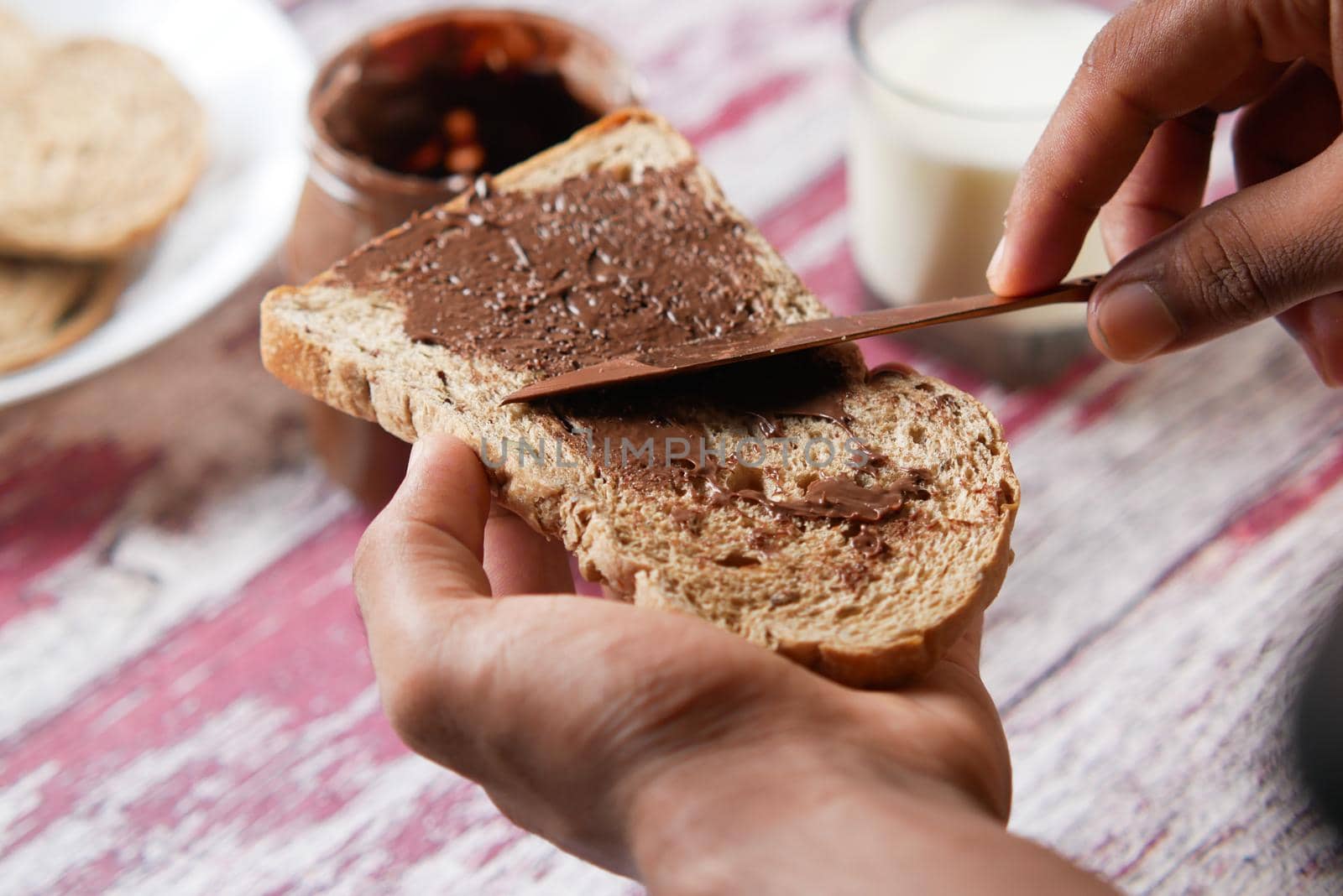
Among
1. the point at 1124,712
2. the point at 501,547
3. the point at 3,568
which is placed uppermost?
the point at 501,547

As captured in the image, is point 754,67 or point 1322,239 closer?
point 1322,239

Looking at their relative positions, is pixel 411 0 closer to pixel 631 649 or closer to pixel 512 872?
pixel 512 872

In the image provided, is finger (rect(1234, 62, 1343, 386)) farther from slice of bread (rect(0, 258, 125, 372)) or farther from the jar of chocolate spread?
slice of bread (rect(0, 258, 125, 372))

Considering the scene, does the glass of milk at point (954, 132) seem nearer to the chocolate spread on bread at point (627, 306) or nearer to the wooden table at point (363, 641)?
the wooden table at point (363, 641)

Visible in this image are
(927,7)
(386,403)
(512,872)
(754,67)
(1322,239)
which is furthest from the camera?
(754,67)

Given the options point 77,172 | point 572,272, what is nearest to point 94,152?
point 77,172

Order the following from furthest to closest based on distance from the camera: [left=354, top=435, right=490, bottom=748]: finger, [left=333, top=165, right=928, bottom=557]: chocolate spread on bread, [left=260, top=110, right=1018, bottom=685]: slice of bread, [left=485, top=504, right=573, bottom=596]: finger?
[left=485, top=504, right=573, bottom=596]: finger, [left=333, top=165, right=928, bottom=557]: chocolate spread on bread, [left=260, top=110, right=1018, bottom=685]: slice of bread, [left=354, top=435, right=490, bottom=748]: finger

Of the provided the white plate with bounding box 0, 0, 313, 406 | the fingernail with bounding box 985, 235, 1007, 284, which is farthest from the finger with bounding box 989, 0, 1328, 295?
the white plate with bounding box 0, 0, 313, 406

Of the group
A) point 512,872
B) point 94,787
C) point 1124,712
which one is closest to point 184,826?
point 94,787
